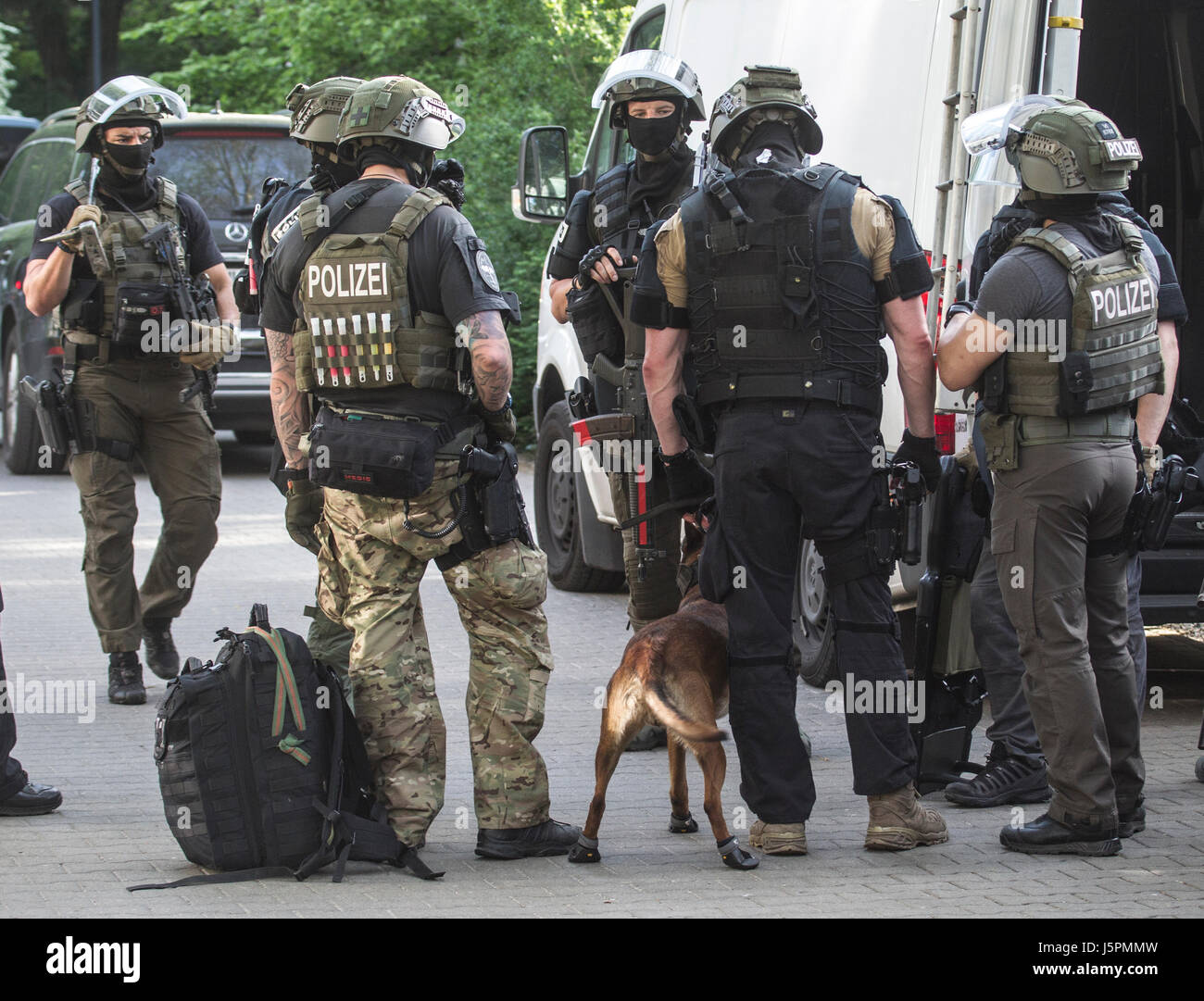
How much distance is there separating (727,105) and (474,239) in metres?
0.83

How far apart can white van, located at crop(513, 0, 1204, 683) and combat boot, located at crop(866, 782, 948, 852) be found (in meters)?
1.53

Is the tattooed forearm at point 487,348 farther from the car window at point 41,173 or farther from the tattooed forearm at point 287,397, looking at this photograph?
the car window at point 41,173

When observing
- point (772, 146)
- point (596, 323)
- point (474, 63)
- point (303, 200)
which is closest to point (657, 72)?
point (596, 323)

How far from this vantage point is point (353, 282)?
185 inches

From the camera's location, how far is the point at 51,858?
4926 millimetres

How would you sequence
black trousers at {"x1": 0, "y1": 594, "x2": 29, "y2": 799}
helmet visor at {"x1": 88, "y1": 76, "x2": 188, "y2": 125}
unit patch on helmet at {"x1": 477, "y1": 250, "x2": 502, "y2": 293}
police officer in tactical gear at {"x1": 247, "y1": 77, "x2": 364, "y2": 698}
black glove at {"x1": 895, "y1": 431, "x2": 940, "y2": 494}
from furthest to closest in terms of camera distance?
helmet visor at {"x1": 88, "y1": 76, "x2": 188, "y2": 125} < police officer in tactical gear at {"x1": 247, "y1": 77, "x2": 364, "y2": 698} < black trousers at {"x1": 0, "y1": 594, "x2": 29, "y2": 799} < black glove at {"x1": 895, "y1": 431, "x2": 940, "y2": 494} < unit patch on helmet at {"x1": 477, "y1": 250, "x2": 502, "y2": 293}

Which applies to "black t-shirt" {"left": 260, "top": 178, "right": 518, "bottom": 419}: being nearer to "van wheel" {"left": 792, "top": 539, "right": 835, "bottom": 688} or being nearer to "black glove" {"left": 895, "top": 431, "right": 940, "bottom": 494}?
"black glove" {"left": 895, "top": 431, "right": 940, "bottom": 494}

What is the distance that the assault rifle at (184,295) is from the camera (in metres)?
6.92

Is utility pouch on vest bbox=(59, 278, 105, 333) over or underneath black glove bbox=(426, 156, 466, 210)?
underneath

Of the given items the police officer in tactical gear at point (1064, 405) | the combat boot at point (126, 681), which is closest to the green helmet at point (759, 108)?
the police officer in tactical gear at point (1064, 405)

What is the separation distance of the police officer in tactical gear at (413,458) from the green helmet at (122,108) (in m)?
2.14

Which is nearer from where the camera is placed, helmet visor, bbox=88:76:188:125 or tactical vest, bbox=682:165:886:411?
tactical vest, bbox=682:165:886:411

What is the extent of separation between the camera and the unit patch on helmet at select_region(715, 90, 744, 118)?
16.1 ft

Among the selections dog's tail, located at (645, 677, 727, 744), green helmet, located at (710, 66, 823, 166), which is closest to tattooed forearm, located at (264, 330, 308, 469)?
dog's tail, located at (645, 677, 727, 744)
